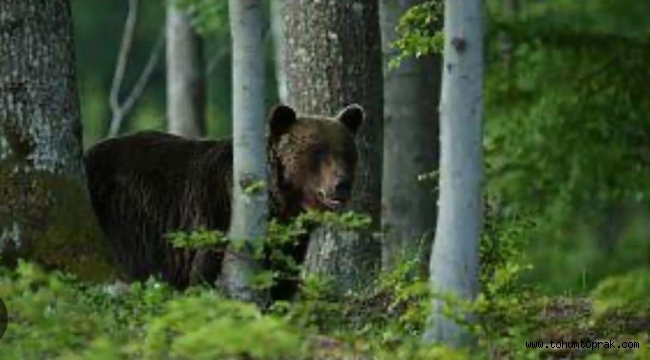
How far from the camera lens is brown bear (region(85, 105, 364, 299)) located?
1194cm

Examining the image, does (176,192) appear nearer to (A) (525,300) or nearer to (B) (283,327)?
(A) (525,300)

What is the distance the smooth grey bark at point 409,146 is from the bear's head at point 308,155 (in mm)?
1547

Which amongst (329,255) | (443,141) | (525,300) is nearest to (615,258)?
(443,141)

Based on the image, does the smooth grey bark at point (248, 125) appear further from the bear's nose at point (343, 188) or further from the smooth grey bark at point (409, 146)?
the smooth grey bark at point (409, 146)

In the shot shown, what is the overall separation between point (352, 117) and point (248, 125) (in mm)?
2375

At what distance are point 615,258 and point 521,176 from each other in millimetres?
4408

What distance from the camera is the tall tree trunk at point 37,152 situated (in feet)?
35.4

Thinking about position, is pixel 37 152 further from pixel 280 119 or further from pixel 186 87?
pixel 186 87

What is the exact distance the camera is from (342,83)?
13.2m

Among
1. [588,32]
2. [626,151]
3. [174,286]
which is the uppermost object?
[588,32]

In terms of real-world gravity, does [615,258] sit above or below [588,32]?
below

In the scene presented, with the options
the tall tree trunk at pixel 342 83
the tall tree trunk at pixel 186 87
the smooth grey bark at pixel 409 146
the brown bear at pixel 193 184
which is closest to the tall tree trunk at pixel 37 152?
the brown bear at pixel 193 184

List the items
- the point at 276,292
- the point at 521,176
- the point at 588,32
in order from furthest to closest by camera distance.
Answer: the point at 521,176 < the point at 276,292 < the point at 588,32

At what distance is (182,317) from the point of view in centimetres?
749
